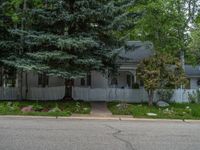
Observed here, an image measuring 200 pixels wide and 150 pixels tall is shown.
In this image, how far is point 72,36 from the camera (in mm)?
25906

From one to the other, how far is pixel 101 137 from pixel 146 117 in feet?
33.3

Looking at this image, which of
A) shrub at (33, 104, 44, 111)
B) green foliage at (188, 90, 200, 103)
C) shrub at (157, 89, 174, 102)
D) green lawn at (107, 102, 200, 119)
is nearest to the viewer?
green lawn at (107, 102, 200, 119)

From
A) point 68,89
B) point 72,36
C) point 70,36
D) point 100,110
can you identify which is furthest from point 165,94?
point 70,36

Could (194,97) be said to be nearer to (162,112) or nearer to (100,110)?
(162,112)

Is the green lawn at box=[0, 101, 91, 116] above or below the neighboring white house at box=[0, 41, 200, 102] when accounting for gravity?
below

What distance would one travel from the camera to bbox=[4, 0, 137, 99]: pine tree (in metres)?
24.9

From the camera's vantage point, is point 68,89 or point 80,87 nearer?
point 68,89

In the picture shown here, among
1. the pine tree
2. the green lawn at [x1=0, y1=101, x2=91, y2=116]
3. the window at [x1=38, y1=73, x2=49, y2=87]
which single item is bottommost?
the green lawn at [x1=0, y1=101, x2=91, y2=116]

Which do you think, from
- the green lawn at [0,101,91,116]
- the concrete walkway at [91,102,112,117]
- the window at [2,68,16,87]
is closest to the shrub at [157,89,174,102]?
the concrete walkway at [91,102,112,117]

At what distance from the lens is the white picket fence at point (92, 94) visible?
99.5 ft

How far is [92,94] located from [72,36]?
252 inches

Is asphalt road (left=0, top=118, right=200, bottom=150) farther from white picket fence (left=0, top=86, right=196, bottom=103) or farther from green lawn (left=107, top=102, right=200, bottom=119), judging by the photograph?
white picket fence (left=0, top=86, right=196, bottom=103)

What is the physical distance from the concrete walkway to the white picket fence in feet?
7.75

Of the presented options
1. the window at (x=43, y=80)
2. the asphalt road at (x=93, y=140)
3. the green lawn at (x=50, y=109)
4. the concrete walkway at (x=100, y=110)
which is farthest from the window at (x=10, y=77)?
the asphalt road at (x=93, y=140)
